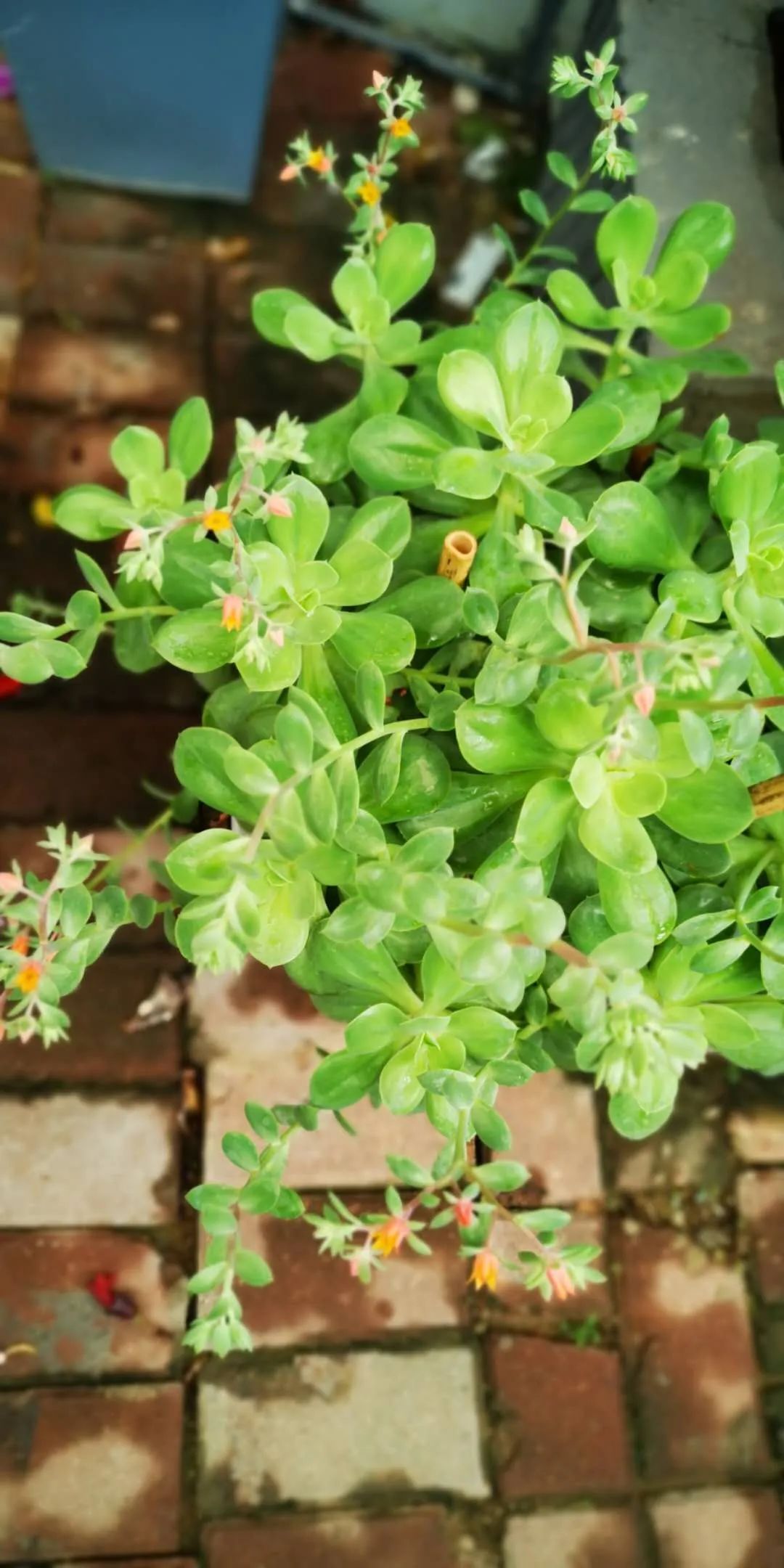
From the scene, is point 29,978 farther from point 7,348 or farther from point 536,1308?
point 7,348

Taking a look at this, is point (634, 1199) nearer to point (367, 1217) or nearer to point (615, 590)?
point (367, 1217)

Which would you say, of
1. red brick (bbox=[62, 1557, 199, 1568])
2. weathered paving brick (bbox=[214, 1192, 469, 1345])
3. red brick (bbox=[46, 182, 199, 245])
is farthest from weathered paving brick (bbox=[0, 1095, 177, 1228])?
red brick (bbox=[46, 182, 199, 245])

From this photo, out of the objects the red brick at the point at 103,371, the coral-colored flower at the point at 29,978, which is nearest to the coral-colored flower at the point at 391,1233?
the coral-colored flower at the point at 29,978

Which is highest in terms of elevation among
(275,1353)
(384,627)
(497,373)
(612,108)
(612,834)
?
(612,108)

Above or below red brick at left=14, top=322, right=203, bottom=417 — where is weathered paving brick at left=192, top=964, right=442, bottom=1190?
below

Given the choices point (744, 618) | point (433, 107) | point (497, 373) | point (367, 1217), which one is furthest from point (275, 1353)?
point (433, 107)

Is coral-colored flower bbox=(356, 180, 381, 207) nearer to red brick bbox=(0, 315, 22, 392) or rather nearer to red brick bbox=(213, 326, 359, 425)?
red brick bbox=(213, 326, 359, 425)
